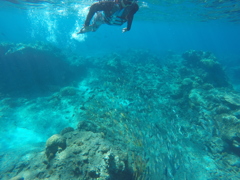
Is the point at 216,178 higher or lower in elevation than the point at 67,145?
lower

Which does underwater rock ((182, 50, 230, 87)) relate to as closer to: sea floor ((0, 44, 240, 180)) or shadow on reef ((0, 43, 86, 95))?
sea floor ((0, 44, 240, 180))

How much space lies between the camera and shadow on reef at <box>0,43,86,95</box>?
508 inches

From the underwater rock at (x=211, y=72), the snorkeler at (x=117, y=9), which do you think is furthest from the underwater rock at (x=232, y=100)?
the snorkeler at (x=117, y=9)

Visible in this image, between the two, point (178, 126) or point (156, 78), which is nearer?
point (178, 126)

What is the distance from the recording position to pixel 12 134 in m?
7.93

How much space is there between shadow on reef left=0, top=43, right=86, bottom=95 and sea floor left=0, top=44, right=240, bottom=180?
0.13 metres

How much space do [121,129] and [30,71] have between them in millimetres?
13464

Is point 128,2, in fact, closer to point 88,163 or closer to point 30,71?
point 88,163

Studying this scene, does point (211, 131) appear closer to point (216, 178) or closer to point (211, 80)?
point (216, 178)

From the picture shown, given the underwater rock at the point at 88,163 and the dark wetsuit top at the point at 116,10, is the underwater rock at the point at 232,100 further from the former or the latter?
the dark wetsuit top at the point at 116,10

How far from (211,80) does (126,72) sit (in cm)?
980

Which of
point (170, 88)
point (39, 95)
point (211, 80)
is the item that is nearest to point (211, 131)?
point (170, 88)

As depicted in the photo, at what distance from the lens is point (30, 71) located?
13.9m

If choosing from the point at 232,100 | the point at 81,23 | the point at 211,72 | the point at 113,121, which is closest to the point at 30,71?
the point at 113,121
